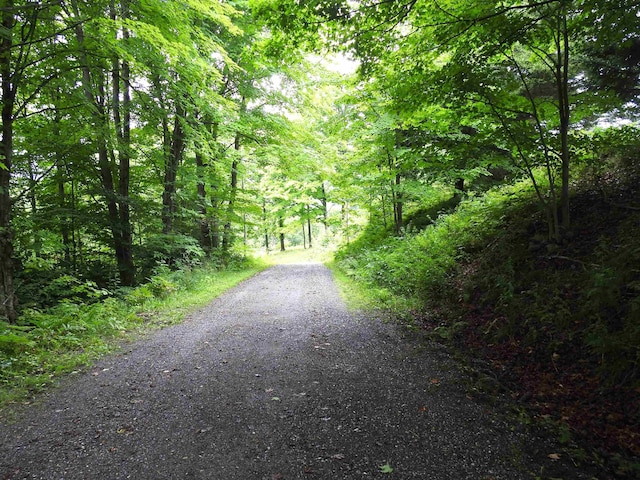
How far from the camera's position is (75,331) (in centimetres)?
600

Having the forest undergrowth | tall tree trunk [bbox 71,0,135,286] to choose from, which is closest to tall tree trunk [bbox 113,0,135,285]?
tall tree trunk [bbox 71,0,135,286]

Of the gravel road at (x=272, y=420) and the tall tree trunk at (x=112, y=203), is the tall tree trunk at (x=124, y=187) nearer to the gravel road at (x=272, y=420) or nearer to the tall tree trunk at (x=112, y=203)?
the tall tree trunk at (x=112, y=203)

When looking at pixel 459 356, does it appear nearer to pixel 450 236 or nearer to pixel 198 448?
pixel 198 448

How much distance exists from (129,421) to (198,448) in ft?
3.33

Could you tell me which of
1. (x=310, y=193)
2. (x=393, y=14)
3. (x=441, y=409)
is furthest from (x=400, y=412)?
(x=310, y=193)

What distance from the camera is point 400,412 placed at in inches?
134

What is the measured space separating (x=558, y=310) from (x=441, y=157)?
3102 millimetres

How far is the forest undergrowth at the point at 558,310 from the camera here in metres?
3.01

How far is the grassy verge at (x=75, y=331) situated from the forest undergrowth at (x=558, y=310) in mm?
5512

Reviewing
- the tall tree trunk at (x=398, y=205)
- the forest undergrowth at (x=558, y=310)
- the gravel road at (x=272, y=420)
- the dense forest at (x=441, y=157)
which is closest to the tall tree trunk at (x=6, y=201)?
the dense forest at (x=441, y=157)

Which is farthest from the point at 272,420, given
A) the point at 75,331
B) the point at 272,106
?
the point at 272,106

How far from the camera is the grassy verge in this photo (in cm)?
439

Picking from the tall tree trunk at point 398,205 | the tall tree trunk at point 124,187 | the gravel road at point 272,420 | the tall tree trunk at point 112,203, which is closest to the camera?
the gravel road at point 272,420

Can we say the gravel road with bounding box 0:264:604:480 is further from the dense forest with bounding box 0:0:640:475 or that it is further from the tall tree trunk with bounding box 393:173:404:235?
the tall tree trunk with bounding box 393:173:404:235
